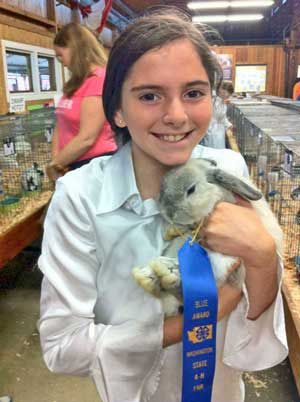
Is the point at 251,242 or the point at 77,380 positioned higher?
the point at 251,242

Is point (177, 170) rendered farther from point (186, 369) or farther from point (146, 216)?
point (186, 369)

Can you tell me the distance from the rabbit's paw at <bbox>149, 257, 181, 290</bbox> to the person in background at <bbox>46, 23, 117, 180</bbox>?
1.42m

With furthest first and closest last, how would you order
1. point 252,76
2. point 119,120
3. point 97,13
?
point 252,76 < point 97,13 < point 119,120

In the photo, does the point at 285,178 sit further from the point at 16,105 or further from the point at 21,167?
the point at 16,105

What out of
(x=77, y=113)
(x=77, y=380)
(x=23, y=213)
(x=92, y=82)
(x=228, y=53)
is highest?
(x=228, y=53)

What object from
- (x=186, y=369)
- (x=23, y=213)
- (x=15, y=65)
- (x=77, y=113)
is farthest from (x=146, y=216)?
(x=15, y=65)

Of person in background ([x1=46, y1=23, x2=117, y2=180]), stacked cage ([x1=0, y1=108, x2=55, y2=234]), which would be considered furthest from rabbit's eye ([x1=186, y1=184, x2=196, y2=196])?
stacked cage ([x1=0, y1=108, x2=55, y2=234])

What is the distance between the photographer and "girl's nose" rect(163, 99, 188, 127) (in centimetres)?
76

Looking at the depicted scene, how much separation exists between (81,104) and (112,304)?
150 cm

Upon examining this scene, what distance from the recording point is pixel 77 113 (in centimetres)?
218

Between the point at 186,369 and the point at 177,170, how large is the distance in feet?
1.27

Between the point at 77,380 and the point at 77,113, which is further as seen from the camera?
the point at 77,113

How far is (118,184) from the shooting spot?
851mm

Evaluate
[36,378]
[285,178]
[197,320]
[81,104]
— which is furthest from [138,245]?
[36,378]
